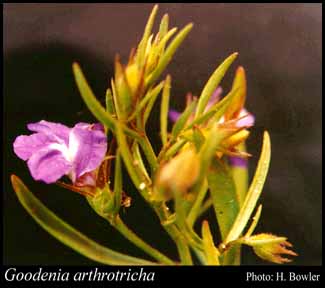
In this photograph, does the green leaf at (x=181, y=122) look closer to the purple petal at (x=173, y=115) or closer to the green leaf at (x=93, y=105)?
the green leaf at (x=93, y=105)

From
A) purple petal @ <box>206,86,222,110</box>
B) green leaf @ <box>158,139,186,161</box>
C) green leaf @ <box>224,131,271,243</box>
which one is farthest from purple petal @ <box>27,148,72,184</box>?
purple petal @ <box>206,86,222,110</box>

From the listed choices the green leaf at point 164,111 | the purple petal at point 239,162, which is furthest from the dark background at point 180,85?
the green leaf at point 164,111

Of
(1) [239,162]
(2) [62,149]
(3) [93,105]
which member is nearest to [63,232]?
(2) [62,149]

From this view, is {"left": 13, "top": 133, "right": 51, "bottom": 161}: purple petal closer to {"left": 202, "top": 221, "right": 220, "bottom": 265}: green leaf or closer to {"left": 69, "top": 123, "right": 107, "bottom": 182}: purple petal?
{"left": 69, "top": 123, "right": 107, "bottom": 182}: purple petal

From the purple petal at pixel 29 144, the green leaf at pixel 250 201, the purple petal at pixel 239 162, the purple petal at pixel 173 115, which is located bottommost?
the purple petal at pixel 239 162

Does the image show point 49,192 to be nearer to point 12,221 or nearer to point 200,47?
point 12,221

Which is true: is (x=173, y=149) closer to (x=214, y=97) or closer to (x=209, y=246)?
(x=209, y=246)
